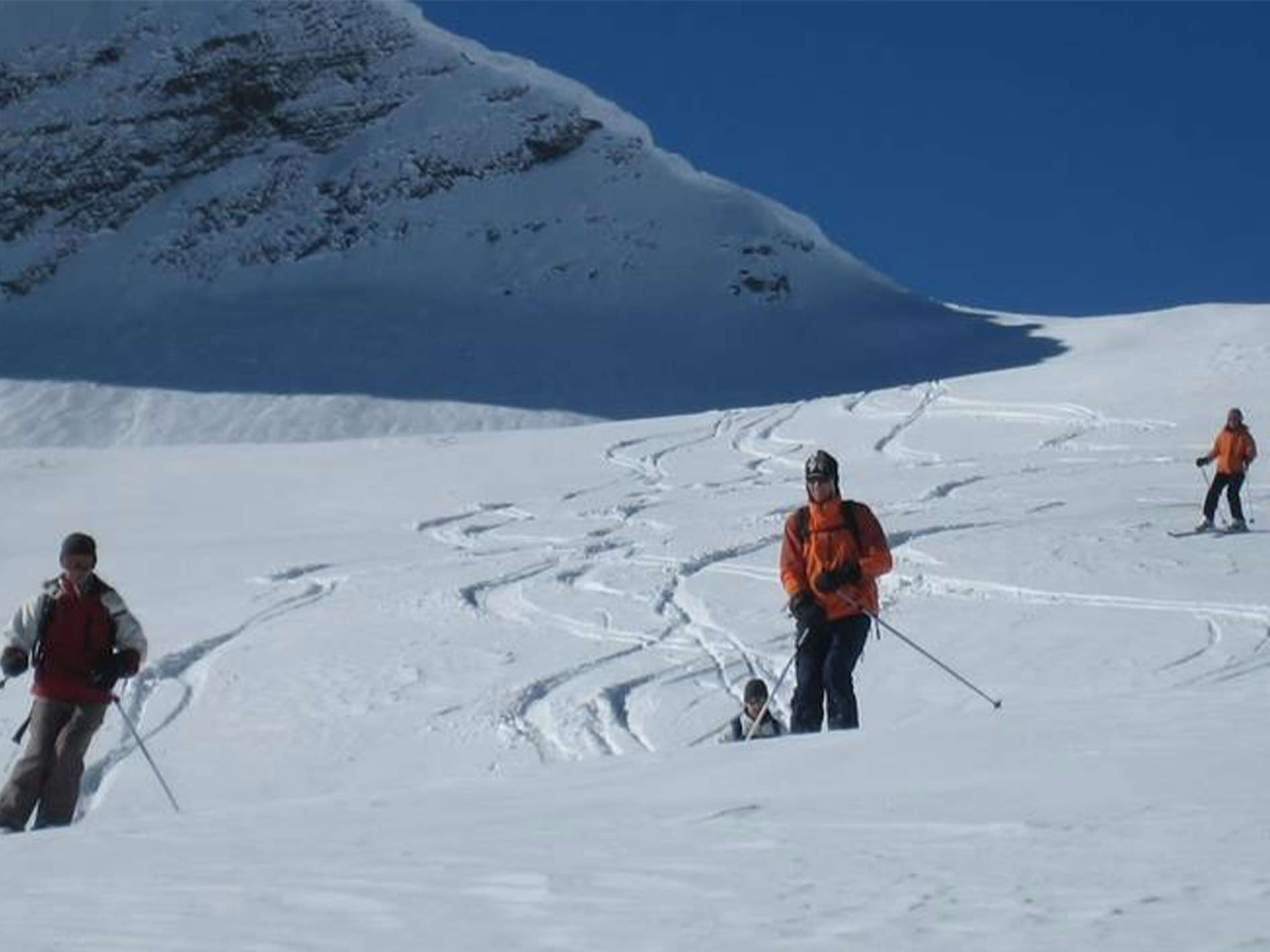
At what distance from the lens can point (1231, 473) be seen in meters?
17.2

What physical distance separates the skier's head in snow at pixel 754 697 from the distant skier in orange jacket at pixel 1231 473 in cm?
851

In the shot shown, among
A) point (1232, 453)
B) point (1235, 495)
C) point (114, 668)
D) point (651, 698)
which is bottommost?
point (651, 698)

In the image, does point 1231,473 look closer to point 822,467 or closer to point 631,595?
point 631,595

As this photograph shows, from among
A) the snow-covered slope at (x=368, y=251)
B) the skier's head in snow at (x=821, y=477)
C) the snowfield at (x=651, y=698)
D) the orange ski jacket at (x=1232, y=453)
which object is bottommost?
the snowfield at (x=651, y=698)

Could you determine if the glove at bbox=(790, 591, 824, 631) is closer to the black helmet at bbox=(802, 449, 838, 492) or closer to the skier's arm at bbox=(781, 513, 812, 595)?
the skier's arm at bbox=(781, 513, 812, 595)

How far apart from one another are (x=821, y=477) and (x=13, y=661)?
328 centimetres

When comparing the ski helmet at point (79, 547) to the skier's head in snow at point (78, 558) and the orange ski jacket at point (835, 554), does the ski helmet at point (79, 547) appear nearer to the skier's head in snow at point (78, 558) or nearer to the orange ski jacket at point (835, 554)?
the skier's head in snow at point (78, 558)

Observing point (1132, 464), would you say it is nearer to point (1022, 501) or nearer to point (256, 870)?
point (1022, 501)

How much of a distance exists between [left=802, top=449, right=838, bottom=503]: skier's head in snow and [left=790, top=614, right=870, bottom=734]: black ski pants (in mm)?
528

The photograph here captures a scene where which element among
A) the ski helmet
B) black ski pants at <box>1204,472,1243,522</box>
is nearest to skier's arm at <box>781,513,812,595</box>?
the ski helmet

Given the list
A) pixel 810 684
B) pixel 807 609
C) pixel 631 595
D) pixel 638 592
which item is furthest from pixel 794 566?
pixel 638 592

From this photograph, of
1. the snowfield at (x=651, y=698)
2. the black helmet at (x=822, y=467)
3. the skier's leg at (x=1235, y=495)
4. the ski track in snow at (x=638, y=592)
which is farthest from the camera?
the skier's leg at (x=1235, y=495)

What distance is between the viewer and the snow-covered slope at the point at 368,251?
175ft

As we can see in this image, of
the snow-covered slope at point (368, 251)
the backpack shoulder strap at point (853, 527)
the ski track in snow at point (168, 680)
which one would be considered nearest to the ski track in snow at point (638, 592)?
the ski track in snow at point (168, 680)
